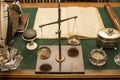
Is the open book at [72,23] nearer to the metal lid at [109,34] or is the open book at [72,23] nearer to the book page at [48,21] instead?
the book page at [48,21]

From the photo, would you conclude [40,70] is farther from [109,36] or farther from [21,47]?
[109,36]

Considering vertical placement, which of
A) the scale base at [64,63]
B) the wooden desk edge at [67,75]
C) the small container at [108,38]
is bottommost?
the wooden desk edge at [67,75]

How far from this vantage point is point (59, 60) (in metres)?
1.36

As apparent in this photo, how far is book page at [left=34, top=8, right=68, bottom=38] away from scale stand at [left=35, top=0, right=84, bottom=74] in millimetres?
160

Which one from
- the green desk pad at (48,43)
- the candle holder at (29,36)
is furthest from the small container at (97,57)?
the candle holder at (29,36)

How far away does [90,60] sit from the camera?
1.35 meters

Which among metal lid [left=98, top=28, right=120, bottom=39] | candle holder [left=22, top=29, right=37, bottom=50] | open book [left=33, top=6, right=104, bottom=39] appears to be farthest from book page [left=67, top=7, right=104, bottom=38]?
candle holder [left=22, top=29, right=37, bottom=50]

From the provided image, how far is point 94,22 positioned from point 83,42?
25 cm

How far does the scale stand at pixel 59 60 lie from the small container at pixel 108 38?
0.43 feet

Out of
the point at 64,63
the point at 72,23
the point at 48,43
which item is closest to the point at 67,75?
the point at 64,63

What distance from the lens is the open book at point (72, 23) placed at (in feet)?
5.21

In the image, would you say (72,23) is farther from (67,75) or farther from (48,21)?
(67,75)

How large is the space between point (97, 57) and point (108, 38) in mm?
142

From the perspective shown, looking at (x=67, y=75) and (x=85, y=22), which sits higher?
(x=85, y=22)
